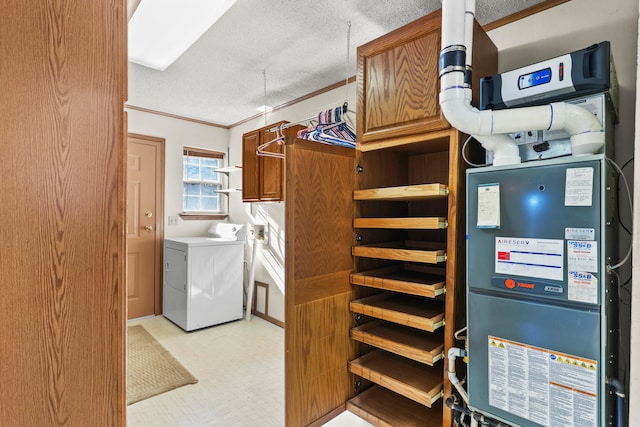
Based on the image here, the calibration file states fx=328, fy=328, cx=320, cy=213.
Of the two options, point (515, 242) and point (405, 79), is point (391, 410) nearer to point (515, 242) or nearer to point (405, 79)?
point (515, 242)

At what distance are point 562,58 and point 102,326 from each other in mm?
1766

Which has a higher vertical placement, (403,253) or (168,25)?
(168,25)

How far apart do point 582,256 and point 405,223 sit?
0.71m

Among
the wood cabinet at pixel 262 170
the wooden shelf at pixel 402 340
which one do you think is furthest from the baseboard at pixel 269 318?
the wooden shelf at pixel 402 340

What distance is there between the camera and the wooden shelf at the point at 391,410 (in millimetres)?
1712

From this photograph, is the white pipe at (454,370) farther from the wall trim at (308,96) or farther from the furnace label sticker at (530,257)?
the wall trim at (308,96)

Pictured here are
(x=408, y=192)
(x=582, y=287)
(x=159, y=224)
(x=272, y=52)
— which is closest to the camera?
(x=582, y=287)

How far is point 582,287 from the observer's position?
1.13 m

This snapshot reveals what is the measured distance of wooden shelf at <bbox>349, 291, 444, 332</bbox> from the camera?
5.14 feet

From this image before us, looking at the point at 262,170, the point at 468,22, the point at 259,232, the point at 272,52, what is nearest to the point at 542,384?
the point at 468,22

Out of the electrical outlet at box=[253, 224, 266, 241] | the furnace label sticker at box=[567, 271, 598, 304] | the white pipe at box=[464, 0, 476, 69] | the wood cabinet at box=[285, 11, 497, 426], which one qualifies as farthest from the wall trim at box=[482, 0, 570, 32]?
the electrical outlet at box=[253, 224, 266, 241]

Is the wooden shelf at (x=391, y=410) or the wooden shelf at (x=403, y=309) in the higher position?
the wooden shelf at (x=403, y=309)

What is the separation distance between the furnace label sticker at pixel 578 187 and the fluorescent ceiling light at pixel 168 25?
5.97 feet

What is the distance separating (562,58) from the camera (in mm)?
1255
